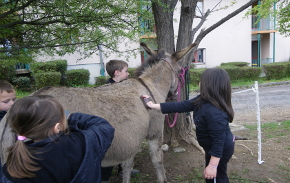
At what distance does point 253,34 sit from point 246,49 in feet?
8.78

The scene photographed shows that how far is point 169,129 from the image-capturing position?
448 centimetres

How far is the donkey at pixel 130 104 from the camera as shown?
241 centimetres

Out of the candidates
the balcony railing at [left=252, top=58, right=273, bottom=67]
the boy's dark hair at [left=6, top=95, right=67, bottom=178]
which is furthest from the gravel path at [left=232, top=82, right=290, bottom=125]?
the balcony railing at [left=252, top=58, right=273, bottom=67]

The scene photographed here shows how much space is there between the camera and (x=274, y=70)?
1540 cm

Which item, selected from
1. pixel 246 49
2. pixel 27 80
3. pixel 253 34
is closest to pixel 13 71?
pixel 27 80

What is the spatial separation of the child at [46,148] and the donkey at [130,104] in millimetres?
860

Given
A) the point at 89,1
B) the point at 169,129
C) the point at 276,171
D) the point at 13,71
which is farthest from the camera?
the point at 13,71

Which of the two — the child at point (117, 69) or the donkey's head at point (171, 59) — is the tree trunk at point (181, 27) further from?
the child at point (117, 69)

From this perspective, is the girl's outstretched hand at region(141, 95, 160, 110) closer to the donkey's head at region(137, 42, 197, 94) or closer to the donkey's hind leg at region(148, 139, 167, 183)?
the donkey's hind leg at region(148, 139, 167, 183)

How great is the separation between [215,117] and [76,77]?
41.3ft

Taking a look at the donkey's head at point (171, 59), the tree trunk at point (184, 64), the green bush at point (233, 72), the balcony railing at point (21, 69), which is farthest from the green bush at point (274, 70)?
the balcony railing at point (21, 69)

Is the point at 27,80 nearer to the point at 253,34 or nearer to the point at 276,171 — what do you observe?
the point at 276,171

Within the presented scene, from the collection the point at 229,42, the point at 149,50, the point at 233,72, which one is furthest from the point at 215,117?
the point at 229,42

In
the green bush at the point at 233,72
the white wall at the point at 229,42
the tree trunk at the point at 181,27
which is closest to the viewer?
the tree trunk at the point at 181,27
